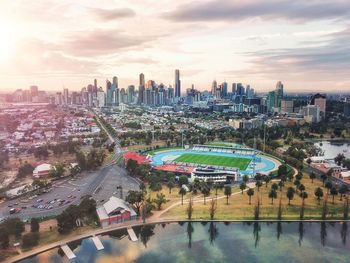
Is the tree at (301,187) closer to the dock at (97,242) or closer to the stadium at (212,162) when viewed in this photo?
the stadium at (212,162)

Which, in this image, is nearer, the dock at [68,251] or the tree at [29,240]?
the dock at [68,251]

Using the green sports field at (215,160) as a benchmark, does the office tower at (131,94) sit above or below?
above

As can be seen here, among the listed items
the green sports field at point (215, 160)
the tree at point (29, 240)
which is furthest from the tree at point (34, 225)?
the green sports field at point (215, 160)

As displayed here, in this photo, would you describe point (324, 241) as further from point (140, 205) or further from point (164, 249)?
point (140, 205)

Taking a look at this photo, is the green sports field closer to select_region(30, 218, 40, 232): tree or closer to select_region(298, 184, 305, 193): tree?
select_region(298, 184, 305, 193): tree

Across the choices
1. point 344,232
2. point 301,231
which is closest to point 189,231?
point 301,231

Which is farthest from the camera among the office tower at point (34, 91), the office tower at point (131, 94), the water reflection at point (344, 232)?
the office tower at point (131, 94)

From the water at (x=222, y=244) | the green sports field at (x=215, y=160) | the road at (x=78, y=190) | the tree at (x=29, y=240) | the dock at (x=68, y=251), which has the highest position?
the green sports field at (x=215, y=160)

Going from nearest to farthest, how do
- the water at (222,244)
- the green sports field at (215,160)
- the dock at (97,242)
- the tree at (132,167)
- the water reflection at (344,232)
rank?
1. the water at (222,244)
2. the dock at (97,242)
3. the water reflection at (344,232)
4. the tree at (132,167)
5. the green sports field at (215,160)
